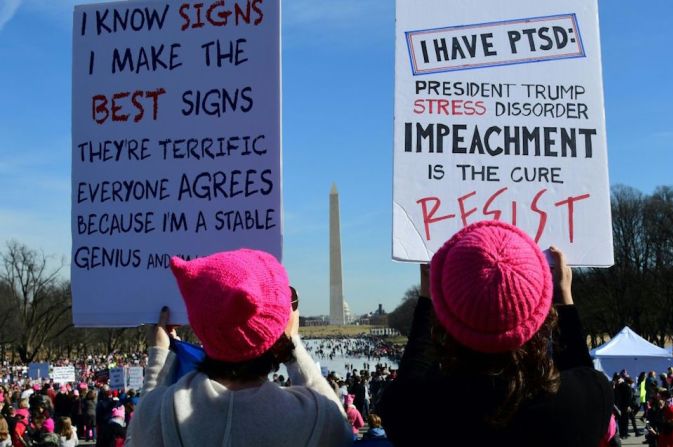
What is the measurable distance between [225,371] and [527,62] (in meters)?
2.26

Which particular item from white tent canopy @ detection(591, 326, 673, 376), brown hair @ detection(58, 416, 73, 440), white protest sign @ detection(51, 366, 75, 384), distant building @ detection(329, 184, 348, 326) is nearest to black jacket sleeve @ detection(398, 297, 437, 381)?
brown hair @ detection(58, 416, 73, 440)

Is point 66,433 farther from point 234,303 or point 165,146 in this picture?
point 234,303

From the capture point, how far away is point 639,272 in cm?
5206

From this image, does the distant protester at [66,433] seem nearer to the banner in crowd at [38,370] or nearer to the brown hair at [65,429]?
the brown hair at [65,429]

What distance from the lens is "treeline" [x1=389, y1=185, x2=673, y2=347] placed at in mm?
51156

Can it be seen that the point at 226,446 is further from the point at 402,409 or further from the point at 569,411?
the point at 569,411

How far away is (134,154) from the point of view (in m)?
3.84

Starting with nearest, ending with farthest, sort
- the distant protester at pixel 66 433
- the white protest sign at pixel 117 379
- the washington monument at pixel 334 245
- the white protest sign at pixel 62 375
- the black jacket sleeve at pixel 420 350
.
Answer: the black jacket sleeve at pixel 420 350 → the distant protester at pixel 66 433 → the white protest sign at pixel 117 379 → the white protest sign at pixel 62 375 → the washington monument at pixel 334 245

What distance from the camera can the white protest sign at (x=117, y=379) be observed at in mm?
24719

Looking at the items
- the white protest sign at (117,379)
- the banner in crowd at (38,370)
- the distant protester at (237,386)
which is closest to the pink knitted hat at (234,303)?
the distant protester at (237,386)

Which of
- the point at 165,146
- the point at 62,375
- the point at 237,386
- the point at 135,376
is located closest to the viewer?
the point at 237,386

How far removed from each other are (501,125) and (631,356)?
21.8 metres

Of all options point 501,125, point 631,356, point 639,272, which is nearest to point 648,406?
point 631,356

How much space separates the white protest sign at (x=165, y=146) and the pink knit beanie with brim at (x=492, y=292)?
164 centimetres
